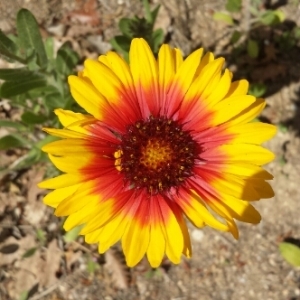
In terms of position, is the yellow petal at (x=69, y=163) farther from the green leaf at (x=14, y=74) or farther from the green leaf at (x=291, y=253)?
the green leaf at (x=291, y=253)

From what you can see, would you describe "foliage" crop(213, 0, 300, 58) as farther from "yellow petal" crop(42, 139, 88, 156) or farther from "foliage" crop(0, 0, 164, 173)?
"yellow petal" crop(42, 139, 88, 156)

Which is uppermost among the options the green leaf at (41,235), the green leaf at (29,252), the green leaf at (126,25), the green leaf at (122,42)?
the green leaf at (126,25)

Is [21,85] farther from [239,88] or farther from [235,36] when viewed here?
[235,36]

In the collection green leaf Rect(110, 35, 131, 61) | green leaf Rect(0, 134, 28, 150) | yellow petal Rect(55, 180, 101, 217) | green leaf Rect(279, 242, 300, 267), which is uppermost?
green leaf Rect(110, 35, 131, 61)

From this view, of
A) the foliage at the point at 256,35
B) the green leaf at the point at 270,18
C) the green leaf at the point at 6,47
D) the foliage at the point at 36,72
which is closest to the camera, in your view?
the green leaf at the point at 6,47

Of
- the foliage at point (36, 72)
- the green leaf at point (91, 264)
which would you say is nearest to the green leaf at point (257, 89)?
the foliage at point (36, 72)

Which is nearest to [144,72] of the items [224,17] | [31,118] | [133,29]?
[133,29]

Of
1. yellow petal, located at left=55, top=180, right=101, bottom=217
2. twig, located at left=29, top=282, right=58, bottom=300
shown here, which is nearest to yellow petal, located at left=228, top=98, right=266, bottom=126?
yellow petal, located at left=55, top=180, right=101, bottom=217

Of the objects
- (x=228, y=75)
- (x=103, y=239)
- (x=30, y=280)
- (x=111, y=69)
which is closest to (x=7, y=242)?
(x=30, y=280)
